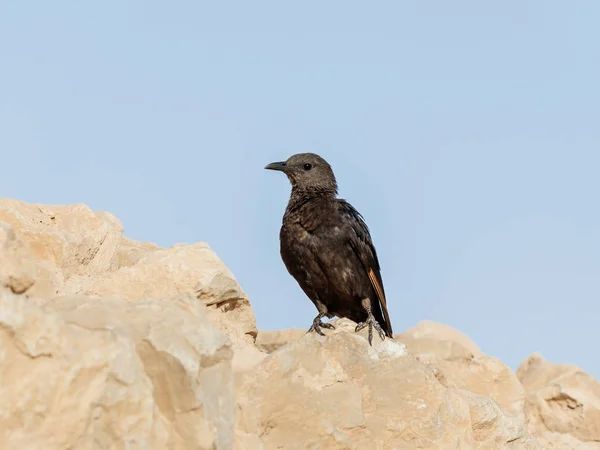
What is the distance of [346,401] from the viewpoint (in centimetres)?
619

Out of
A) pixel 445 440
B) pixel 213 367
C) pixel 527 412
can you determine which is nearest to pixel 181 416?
pixel 213 367

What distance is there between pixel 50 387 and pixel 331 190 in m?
5.67

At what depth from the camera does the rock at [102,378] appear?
4184mm

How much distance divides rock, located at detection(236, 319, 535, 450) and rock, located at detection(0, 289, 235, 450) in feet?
3.56

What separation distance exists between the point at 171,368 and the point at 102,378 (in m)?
→ 0.39

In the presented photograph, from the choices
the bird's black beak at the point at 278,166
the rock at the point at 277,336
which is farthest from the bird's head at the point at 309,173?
the rock at the point at 277,336

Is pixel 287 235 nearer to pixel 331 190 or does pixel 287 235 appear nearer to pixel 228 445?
pixel 331 190

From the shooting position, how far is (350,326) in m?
8.11

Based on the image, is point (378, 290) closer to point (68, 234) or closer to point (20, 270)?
point (68, 234)

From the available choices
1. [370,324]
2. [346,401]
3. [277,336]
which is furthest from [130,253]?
[277,336]

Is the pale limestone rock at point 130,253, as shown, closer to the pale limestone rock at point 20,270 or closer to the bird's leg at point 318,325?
the pale limestone rock at point 20,270

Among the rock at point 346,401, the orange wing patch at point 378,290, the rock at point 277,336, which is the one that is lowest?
the rock at point 346,401

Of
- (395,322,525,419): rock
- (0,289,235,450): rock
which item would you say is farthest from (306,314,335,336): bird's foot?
(0,289,235,450): rock

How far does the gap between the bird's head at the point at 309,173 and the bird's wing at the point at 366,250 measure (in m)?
0.45
